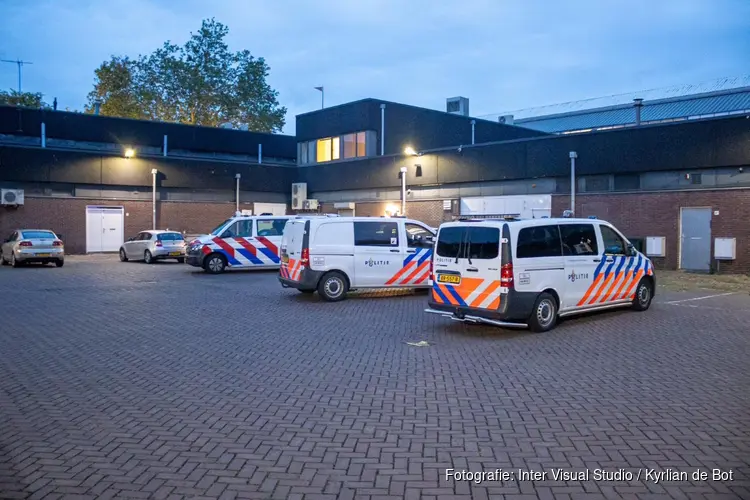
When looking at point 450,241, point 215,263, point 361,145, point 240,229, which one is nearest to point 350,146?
point 361,145

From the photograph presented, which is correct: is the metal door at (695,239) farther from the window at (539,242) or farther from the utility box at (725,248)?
the window at (539,242)

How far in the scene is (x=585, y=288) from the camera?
1119cm

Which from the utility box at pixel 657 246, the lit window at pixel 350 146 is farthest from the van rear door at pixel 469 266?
the lit window at pixel 350 146

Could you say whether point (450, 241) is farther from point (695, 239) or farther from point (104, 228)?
point (104, 228)

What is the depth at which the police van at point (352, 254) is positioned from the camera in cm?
1427

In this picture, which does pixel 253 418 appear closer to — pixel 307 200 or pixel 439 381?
pixel 439 381

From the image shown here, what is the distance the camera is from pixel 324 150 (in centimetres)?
3647

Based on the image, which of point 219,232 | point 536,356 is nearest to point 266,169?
point 219,232

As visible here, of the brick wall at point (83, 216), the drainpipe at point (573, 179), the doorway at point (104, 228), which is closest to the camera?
the drainpipe at point (573, 179)

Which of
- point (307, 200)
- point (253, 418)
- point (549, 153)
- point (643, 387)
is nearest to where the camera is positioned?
point (253, 418)

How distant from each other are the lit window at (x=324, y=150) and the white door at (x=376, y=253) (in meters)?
21.9

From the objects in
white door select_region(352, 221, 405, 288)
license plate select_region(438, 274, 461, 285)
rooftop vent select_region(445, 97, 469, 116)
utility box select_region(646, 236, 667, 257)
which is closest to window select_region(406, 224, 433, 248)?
white door select_region(352, 221, 405, 288)

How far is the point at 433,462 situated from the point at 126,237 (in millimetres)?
31071

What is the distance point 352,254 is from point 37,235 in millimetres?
15701
